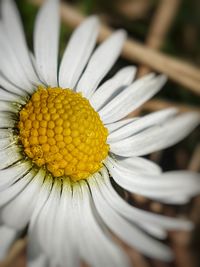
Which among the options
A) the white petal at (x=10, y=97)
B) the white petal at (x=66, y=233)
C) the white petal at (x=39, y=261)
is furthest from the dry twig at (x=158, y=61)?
the white petal at (x=39, y=261)

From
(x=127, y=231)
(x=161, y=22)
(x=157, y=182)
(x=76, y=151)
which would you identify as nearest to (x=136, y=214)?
(x=127, y=231)

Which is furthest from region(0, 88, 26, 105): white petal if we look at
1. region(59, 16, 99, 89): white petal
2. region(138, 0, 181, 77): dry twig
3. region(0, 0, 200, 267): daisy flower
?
region(138, 0, 181, 77): dry twig

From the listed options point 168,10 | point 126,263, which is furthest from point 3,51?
point 168,10

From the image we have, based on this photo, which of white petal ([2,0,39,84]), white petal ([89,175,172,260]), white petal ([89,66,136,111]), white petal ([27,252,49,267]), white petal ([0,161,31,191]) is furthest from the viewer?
white petal ([89,66,136,111])

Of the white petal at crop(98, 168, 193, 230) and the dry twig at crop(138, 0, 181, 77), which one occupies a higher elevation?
the dry twig at crop(138, 0, 181, 77)

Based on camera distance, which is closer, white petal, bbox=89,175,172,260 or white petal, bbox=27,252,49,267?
white petal, bbox=89,175,172,260

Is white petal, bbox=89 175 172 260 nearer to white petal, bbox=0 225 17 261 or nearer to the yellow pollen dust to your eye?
the yellow pollen dust

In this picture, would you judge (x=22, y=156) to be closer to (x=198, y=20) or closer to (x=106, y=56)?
(x=106, y=56)

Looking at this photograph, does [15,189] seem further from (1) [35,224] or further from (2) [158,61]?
(2) [158,61]

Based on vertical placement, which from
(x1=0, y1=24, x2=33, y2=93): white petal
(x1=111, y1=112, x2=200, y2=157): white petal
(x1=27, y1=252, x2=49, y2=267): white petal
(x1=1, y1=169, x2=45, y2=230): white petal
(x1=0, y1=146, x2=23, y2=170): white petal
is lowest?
(x1=27, y1=252, x2=49, y2=267): white petal
